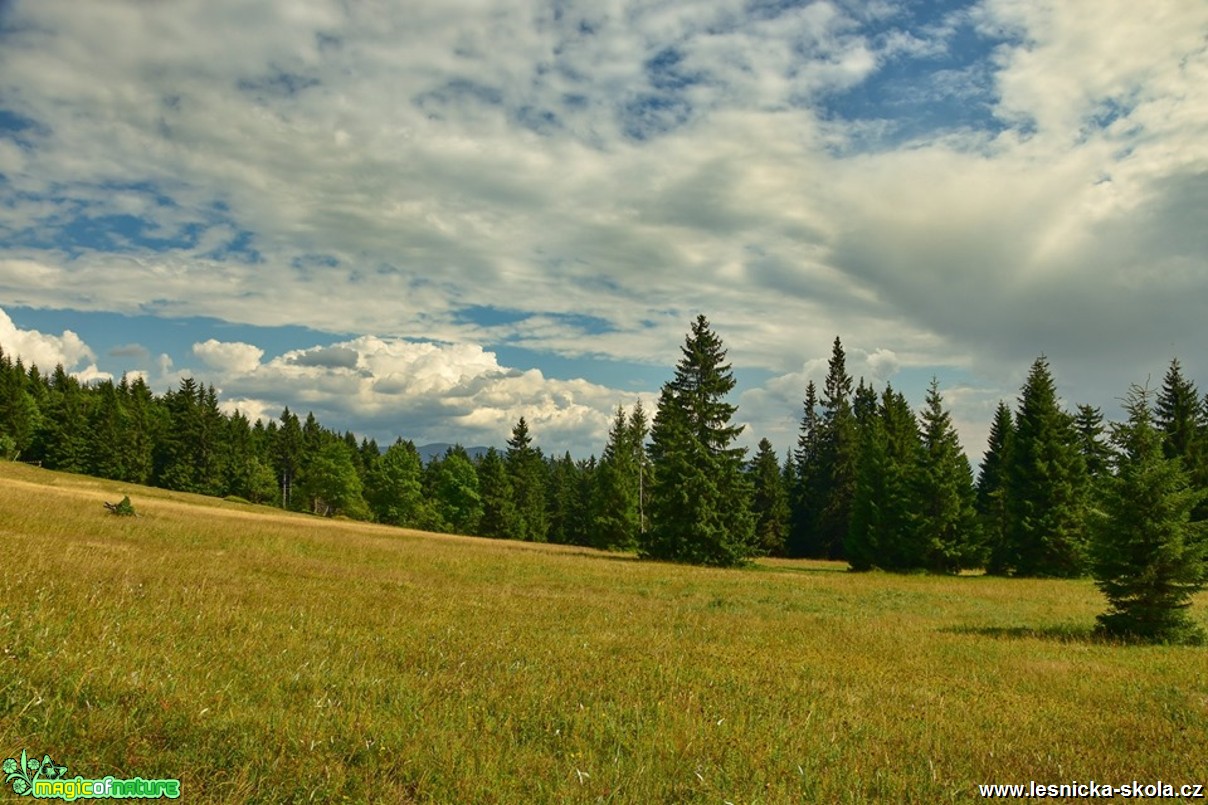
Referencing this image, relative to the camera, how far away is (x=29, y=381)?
12200cm

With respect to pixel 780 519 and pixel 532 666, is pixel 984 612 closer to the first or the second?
pixel 532 666

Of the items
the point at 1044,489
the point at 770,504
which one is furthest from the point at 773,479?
the point at 1044,489

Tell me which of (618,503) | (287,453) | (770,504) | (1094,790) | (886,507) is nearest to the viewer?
(1094,790)

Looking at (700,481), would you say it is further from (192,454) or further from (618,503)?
(192,454)

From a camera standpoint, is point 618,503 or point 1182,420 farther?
point 618,503

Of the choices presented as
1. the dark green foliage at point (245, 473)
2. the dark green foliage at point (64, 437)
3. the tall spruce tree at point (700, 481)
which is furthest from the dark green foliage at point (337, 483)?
the tall spruce tree at point (700, 481)

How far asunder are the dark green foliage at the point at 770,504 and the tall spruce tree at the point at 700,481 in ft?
108

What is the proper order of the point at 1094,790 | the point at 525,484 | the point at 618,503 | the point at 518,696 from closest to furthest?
the point at 1094,790
the point at 518,696
the point at 618,503
the point at 525,484

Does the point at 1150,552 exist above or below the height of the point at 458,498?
above

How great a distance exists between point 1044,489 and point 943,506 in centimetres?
598

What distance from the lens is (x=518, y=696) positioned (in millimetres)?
7766

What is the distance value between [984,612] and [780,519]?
182 feet

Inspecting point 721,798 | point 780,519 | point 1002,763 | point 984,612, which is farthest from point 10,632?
point 780,519

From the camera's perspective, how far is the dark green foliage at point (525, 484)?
85.1m
